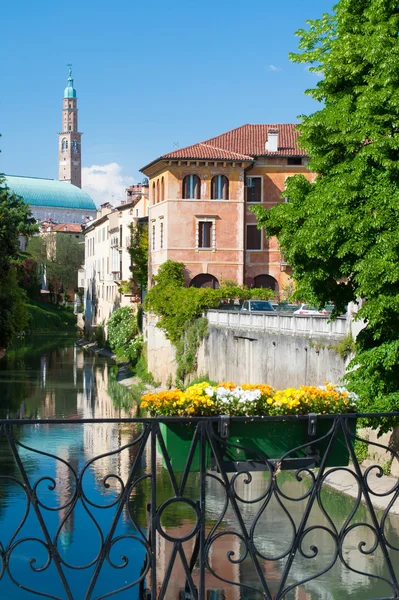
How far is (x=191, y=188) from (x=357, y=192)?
3109 centimetres

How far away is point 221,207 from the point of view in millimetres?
45406

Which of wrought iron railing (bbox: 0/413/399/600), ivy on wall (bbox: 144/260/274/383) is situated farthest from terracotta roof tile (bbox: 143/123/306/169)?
wrought iron railing (bbox: 0/413/399/600)

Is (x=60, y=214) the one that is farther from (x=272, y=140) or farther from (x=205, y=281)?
(x=205, y=281)

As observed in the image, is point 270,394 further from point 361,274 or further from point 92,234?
point 92,234

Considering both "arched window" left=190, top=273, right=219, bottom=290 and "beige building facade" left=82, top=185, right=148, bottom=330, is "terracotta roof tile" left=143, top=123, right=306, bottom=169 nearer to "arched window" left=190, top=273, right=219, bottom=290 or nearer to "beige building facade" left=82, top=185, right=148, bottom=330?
"arched window" left=190, top=273, right=219, bottom=290

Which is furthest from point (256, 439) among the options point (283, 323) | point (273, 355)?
point (273, 355)

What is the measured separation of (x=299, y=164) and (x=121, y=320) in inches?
717

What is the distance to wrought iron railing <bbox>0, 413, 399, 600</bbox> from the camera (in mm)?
5426

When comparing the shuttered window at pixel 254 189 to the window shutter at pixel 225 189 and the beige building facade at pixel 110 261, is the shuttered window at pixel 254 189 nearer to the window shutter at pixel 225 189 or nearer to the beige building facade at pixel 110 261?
the window shutter at pixel 225 189

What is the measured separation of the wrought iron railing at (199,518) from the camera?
5426mm

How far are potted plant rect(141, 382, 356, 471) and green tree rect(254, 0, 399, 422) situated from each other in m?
7.43

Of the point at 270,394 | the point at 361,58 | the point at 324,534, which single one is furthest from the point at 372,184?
the point at 270,394

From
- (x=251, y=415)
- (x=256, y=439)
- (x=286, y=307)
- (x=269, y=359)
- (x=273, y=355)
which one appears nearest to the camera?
(x=256, y=439)

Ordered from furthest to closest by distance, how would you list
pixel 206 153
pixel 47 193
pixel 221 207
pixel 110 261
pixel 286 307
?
pixel 47 193, pixel 110 261, pixel 221 207, pixel 206 153, pixel 286 307
